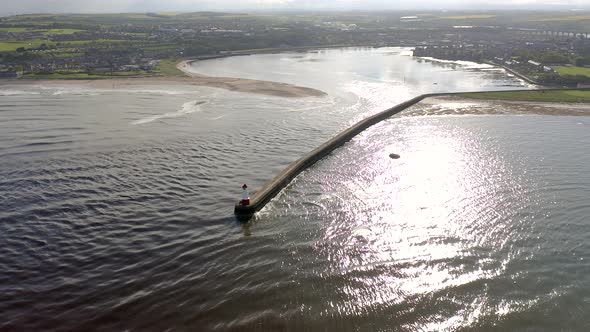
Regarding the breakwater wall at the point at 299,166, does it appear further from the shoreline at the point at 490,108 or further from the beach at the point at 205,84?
the beach at the point at 205,84

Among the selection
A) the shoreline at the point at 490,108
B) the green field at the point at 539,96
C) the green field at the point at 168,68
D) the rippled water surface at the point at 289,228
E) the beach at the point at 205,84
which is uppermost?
the green field at the point at 168,68

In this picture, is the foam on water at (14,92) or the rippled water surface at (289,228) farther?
the foam on water at (14,92)

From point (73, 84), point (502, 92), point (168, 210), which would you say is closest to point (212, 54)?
point (73, 84)

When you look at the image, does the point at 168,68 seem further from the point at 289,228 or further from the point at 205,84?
the point at 289,228

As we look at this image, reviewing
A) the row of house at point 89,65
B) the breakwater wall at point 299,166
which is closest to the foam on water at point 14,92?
the row of house at point 89,65

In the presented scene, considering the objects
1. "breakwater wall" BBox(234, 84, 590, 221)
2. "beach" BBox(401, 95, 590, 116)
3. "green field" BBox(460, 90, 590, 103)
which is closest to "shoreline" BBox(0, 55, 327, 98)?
"beach" BBox(401, 95, 590, 116)

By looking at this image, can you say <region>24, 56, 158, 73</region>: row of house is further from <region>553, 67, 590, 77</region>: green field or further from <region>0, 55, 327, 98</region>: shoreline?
<region>553, 67, 590, 77</region>: green field
